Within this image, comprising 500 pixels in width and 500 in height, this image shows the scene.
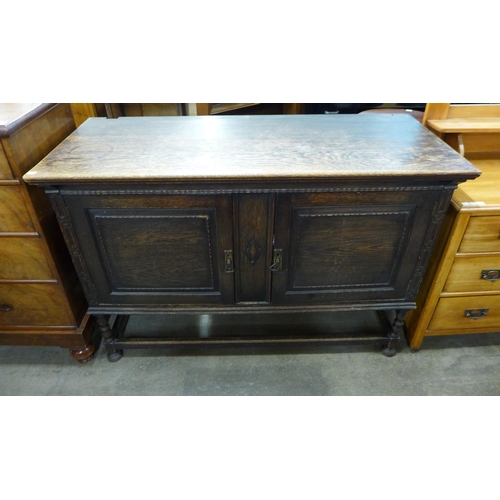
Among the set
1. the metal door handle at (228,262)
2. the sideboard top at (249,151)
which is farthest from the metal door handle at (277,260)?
the sideboard top at (249,151)

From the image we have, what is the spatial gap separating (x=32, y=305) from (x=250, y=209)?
2.98ft

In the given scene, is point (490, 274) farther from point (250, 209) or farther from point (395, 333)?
point (250, 209)

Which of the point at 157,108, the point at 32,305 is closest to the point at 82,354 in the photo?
the point at 32,305

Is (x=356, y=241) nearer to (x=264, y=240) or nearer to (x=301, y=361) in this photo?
(x=264, y=240)

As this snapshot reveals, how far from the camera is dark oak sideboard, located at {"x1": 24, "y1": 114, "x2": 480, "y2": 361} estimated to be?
3.20ft

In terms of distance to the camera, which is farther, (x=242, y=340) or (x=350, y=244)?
(x=242, y=340)

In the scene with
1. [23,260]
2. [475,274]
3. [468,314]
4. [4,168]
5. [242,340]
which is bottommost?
[242,340]

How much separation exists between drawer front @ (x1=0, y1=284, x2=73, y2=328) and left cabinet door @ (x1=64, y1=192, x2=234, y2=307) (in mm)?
167

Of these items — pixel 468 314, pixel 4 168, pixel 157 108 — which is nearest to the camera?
pixel 4 168

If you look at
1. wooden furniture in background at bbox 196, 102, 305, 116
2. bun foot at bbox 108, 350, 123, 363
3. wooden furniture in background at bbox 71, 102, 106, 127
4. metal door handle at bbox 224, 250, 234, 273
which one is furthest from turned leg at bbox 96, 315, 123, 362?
wooden furniture in background at bbox 196, 102, 305, 116

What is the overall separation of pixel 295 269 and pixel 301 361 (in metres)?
0.52

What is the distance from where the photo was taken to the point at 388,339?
1443mm

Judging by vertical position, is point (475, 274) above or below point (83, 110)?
below

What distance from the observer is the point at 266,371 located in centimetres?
144
